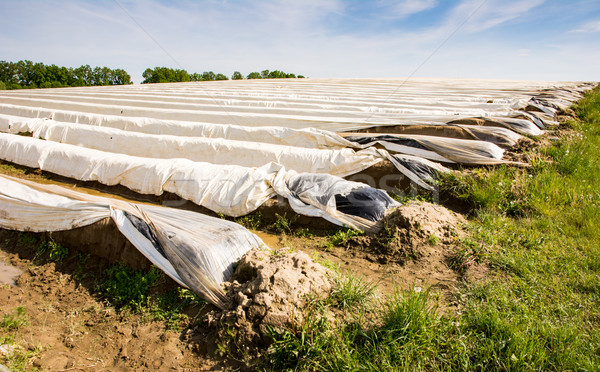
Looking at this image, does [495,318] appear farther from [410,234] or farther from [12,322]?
[12,322]

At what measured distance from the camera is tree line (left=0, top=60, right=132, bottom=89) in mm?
31194

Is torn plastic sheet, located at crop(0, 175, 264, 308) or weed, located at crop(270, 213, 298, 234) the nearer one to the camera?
torn plastic sheet, located at crop(0, 175, 264, 308)

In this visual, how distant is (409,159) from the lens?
12.2 feet

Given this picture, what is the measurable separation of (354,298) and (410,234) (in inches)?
36.2

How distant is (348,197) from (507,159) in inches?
92.1

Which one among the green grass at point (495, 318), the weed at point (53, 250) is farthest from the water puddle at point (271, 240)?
the weed at point (53, 250)

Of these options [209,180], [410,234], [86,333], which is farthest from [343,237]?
[86,333]

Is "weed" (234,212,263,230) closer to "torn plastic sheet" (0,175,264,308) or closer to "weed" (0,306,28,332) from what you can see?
"torn plastic sheet" (0,175,264,308)

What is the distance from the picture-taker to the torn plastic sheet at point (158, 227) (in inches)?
85.6

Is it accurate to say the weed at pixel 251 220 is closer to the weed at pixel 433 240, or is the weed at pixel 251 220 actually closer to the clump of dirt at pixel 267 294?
the clump of dirt at pixel 267 294

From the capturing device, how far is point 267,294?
1.83 meters

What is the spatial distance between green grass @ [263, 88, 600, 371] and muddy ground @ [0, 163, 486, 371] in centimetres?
16

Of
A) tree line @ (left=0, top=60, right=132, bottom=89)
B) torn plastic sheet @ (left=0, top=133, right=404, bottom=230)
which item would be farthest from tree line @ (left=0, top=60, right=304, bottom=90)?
torn plastic sheet @ (left=0, top=133, right=404, bottom=230)

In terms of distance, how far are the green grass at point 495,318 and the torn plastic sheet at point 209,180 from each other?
1052mm
